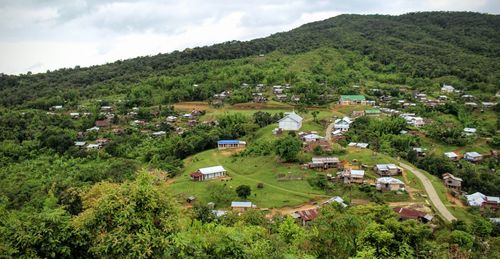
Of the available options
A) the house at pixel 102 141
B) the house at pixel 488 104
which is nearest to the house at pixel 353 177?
the house at pixel 102 141

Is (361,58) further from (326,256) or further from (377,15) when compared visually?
(326,256)

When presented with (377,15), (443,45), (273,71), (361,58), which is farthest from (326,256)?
(377,15)

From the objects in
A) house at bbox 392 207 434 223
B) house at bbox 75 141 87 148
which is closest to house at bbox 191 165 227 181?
house at bbox 392 207 434 223

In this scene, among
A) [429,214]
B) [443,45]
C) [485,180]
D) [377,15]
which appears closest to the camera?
[429,214]

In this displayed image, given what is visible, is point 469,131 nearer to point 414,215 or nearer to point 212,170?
point 414,215

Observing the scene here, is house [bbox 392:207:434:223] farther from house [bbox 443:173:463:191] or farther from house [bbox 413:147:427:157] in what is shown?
house [bbox 413:147:427:157]

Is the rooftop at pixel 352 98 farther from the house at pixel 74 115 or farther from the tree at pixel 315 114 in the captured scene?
the house at pixel 74 115

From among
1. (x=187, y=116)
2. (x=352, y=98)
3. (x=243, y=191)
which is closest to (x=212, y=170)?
(x=243, y=191)
